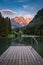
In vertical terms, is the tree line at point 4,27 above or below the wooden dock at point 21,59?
above

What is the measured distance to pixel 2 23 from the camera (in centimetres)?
3328

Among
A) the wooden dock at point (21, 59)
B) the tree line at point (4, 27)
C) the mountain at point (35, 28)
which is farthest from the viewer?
the mountain at point (35, 28)

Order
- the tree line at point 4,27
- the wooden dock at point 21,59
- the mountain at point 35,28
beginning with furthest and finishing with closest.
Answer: the mountain at point 35,28, the tree line at point 4,27, the wooden dock at point 21,59

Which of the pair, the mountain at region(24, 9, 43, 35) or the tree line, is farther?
the mountain at region(24, 9, 43, 35)

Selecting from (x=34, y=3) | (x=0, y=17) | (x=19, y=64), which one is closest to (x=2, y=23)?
(x=0, y=17)

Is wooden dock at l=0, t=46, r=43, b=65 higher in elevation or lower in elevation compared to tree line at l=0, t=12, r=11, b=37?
lower

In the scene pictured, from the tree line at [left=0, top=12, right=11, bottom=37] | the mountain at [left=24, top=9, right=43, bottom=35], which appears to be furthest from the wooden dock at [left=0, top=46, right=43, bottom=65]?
the mountain at [left=24, top=9, right=43, bottom=35]

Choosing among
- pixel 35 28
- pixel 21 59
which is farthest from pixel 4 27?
pixel 21 59

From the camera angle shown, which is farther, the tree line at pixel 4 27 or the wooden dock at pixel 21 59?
the tree line at pixel 4 27

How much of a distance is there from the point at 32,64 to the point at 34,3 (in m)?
7.05

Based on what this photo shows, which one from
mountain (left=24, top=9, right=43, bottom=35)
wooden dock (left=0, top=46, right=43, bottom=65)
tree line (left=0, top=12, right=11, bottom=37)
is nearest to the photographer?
wooden dock (left=0, top=46, right=43, bottom=65)

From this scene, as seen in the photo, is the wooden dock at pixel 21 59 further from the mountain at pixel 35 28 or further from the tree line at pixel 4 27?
the mountain at pixel 35 28

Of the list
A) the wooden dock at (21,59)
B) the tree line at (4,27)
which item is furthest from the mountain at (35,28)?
the wooden dock at (21,59)

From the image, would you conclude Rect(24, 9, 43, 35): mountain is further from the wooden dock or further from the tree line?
the wooden dock
